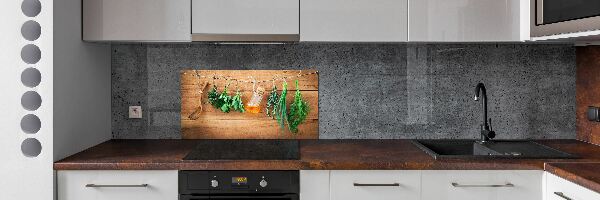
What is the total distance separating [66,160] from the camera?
240 cm

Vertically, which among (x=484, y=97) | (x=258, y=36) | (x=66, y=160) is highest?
(x=258, y=36)

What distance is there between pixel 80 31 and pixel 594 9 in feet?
6.81

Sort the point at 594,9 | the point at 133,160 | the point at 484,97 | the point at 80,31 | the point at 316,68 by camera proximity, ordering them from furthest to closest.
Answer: the point at 316,68
the point at 484,97
the point at 80,31
the point at 133,160
the point at 594,9

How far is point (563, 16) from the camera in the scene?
7.70ft

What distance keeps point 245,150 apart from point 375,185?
2.05ft

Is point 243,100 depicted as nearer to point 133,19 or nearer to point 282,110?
point 282,110

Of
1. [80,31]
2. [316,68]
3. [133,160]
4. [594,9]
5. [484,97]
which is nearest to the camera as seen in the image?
[594,9]

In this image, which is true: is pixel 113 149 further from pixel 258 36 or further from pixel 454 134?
pixel 454 134

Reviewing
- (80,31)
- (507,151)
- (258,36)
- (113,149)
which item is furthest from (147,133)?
(507,151)

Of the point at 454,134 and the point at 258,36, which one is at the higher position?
the point at 258,36
